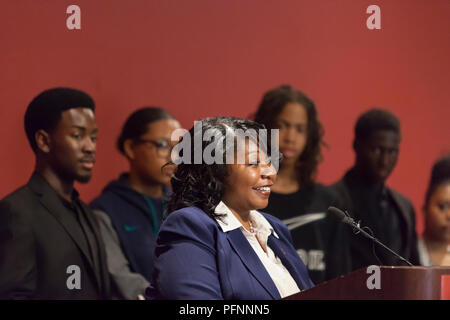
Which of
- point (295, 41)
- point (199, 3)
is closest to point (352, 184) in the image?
point (295, 41)

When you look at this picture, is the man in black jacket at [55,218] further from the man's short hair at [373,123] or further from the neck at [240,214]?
the man's short hair at [373,123]

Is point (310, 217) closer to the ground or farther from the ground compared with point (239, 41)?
closer to the ground

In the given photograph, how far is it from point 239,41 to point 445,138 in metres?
1.55

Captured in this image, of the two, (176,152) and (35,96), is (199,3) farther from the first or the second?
(176,152)

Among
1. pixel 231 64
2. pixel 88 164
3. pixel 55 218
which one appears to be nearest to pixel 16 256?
pixel 55 218

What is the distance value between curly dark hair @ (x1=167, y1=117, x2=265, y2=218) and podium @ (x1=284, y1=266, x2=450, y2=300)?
1.86 feet

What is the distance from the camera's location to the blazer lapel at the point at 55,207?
3.44 metres

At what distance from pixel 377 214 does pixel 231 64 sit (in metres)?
1.30

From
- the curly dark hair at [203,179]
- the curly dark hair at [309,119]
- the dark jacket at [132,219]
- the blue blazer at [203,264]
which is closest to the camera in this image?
the blue blazer at [203,264]

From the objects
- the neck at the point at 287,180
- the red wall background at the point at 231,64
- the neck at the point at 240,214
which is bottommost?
the neck at the point at 240,214

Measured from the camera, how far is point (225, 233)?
7.69 ft

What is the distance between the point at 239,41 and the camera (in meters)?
4.28

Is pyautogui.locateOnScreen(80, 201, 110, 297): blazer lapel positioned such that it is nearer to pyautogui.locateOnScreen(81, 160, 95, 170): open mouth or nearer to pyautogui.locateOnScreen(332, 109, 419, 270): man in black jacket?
pyautogui.locateOnScreen(81, 160, 95, 170): open mouth
